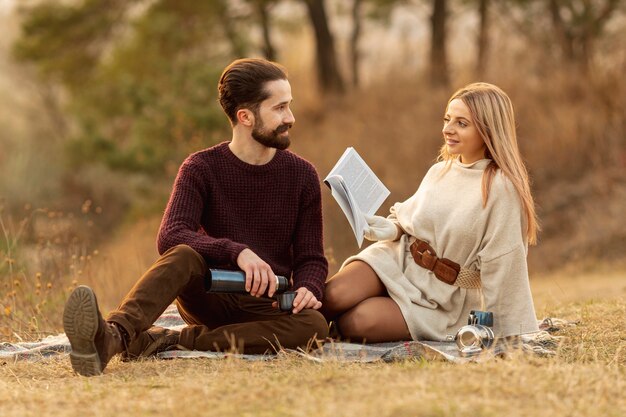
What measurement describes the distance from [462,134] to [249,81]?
107 cm

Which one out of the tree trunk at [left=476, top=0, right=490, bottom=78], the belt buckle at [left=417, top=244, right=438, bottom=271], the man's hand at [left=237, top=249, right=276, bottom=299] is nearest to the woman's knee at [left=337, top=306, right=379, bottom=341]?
the belt buckle at [left=417, top=244, right=438, bottom=271]

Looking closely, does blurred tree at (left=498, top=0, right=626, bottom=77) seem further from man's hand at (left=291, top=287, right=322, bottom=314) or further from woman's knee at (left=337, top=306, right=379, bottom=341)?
man's hand at (left=291, top=287, right=322, bottom=314)

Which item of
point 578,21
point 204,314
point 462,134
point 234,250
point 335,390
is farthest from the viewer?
point 578,21

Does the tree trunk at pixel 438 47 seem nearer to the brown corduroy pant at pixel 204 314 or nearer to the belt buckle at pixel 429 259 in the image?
the belt buckle at pixel 429 259

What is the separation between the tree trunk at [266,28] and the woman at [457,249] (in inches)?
601

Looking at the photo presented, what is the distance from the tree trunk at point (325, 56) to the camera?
827 inches

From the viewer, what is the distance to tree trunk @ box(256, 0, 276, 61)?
2034cm

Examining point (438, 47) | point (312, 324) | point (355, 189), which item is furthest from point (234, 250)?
point (438, 47)

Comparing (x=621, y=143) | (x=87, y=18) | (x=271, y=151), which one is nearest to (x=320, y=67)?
(x=87, y=18)

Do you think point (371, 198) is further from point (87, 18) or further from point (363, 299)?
point (87, 18)

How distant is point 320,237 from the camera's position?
5.01m

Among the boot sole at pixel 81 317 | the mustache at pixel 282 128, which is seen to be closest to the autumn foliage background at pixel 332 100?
the mustache at pixel 282 128

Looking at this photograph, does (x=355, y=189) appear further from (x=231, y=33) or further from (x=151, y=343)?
(x=231, y=33)

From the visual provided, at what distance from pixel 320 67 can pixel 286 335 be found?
17.1 m
